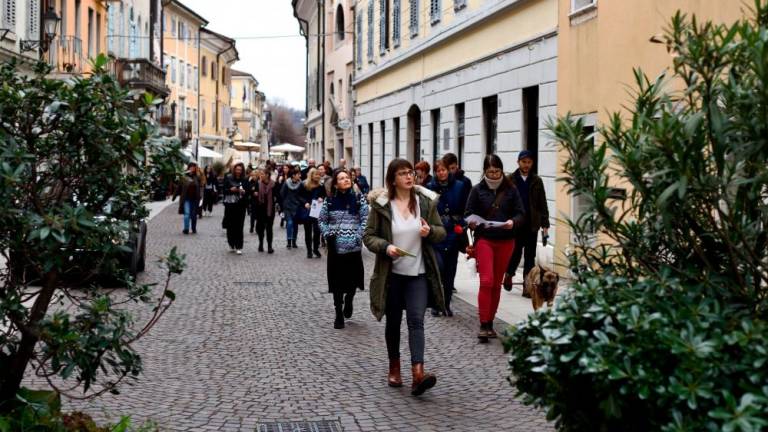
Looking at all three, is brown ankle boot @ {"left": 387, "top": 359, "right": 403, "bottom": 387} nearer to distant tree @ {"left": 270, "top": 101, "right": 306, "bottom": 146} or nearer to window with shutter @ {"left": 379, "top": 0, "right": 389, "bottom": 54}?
window with shutter @ {"left": 379, "top": 0, "right": 389, "bottom": 54}

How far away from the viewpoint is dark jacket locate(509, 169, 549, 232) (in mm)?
12594

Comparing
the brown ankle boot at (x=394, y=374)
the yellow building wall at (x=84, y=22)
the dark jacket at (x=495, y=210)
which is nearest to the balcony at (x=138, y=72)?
the yellow building wall at (x=84, y=22)

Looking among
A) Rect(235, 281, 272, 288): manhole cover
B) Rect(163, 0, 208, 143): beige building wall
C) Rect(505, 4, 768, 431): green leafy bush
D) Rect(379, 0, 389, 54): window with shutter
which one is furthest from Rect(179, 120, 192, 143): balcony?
Rect(505, 4, 768, 431): green leafy bush

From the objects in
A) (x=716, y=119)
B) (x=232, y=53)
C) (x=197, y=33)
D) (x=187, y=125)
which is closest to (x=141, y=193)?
(x=716, y=119)

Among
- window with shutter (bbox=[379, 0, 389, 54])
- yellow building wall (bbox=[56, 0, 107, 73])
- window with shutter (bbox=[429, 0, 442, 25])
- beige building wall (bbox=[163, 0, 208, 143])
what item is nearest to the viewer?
window with shutter (bbox=[429, 0, 442, 25])

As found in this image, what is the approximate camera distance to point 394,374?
26.2ft

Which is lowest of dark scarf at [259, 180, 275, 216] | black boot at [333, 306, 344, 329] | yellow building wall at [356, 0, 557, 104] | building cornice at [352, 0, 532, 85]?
black boot at [333, 306, 344, 329]

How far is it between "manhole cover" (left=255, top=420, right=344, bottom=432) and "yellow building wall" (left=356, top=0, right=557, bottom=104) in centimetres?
1176

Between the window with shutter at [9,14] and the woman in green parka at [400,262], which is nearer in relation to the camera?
the woman in green parka at [400,262]

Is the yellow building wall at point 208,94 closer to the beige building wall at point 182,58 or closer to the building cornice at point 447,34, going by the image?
the beige building wall at point 182,58

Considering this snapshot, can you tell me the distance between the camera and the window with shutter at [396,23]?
102ft

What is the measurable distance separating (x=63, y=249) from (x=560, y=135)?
8.21 feet

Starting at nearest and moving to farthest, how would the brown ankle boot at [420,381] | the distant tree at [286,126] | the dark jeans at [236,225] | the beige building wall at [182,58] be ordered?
the brown ankle boot at [420,381]
the dark jeans at [236,225]
the beige building wall at [182,58]
the distant tree at [286,126]

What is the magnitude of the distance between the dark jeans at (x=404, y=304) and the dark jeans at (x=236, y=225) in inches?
510
